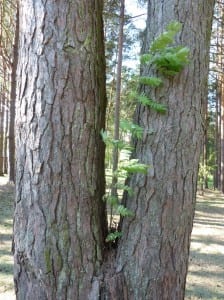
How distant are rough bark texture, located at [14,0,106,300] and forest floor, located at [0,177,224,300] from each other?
7.48ft

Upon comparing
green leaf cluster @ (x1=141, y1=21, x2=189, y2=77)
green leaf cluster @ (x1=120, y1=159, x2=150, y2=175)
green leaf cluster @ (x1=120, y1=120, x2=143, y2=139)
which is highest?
green leaf cluster @ (x1=141, y1=21, x2=189, y2=77)

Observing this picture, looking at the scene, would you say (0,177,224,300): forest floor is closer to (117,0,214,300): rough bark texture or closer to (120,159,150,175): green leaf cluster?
(117,0,214,300): rough bark texture

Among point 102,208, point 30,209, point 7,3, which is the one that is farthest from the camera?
point 7,3

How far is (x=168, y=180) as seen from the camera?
71.0 inches

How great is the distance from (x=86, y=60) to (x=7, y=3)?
12250mm

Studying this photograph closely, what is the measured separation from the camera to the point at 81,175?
1.82 m

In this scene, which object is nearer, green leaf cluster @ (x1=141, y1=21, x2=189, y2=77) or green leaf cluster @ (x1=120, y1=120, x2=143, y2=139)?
green leaf cluster @ (x1=141, y1=21, x2=189, y2=77)

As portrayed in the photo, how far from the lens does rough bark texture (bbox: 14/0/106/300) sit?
1.77 metres

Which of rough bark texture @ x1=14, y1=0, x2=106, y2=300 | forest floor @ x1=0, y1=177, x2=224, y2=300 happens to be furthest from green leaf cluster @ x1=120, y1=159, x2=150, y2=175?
forest floor @ x1=0, y1=177, x2=224, y2=300

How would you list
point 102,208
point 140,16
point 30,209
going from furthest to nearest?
point 140,16
point 102,208
point 30,209

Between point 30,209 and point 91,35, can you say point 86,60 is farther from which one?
point 30,209

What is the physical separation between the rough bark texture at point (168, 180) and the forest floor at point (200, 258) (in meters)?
2.45

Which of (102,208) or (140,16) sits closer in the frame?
(102,208)

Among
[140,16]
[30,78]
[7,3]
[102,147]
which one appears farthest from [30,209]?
[7,3]
